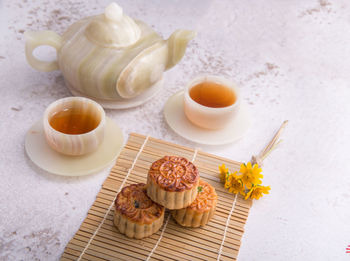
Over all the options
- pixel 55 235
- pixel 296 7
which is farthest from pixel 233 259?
pixel 296 7

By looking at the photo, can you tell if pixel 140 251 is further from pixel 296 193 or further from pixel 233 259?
pixel 296 193

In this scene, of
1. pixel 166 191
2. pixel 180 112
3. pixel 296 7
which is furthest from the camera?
pixel 296 7

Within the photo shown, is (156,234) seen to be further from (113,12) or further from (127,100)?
(113,12)

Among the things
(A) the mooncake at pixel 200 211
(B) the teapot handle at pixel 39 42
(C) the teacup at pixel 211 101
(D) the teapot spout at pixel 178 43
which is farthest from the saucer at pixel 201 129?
(B) the teapot handle at pixel 39 42

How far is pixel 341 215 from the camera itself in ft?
4.30

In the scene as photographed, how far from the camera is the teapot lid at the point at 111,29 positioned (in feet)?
4.55

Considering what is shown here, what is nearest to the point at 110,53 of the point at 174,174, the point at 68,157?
the point at 68,157

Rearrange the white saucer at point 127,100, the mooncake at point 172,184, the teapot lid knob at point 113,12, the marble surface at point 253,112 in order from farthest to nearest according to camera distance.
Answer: the white saucer at point 127,100, the teapot lid knob at point 113,12, the marble surface at point 253,112, the mooncake at point 172,184

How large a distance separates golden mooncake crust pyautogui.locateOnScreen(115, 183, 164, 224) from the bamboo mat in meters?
0.08

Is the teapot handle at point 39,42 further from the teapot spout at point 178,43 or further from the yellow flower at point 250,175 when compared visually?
the yellow flower at point 250,175

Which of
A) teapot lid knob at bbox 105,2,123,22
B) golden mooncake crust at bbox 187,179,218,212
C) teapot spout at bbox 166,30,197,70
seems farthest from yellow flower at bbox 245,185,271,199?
teapot lid knob at bbox 105,2,123,22

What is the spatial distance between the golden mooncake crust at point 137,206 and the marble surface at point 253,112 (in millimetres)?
162

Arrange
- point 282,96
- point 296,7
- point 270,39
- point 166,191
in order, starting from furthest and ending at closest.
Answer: point 296,7 < point 270,39 < point 282,96 < point 166,191

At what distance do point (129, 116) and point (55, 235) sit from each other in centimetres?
48
